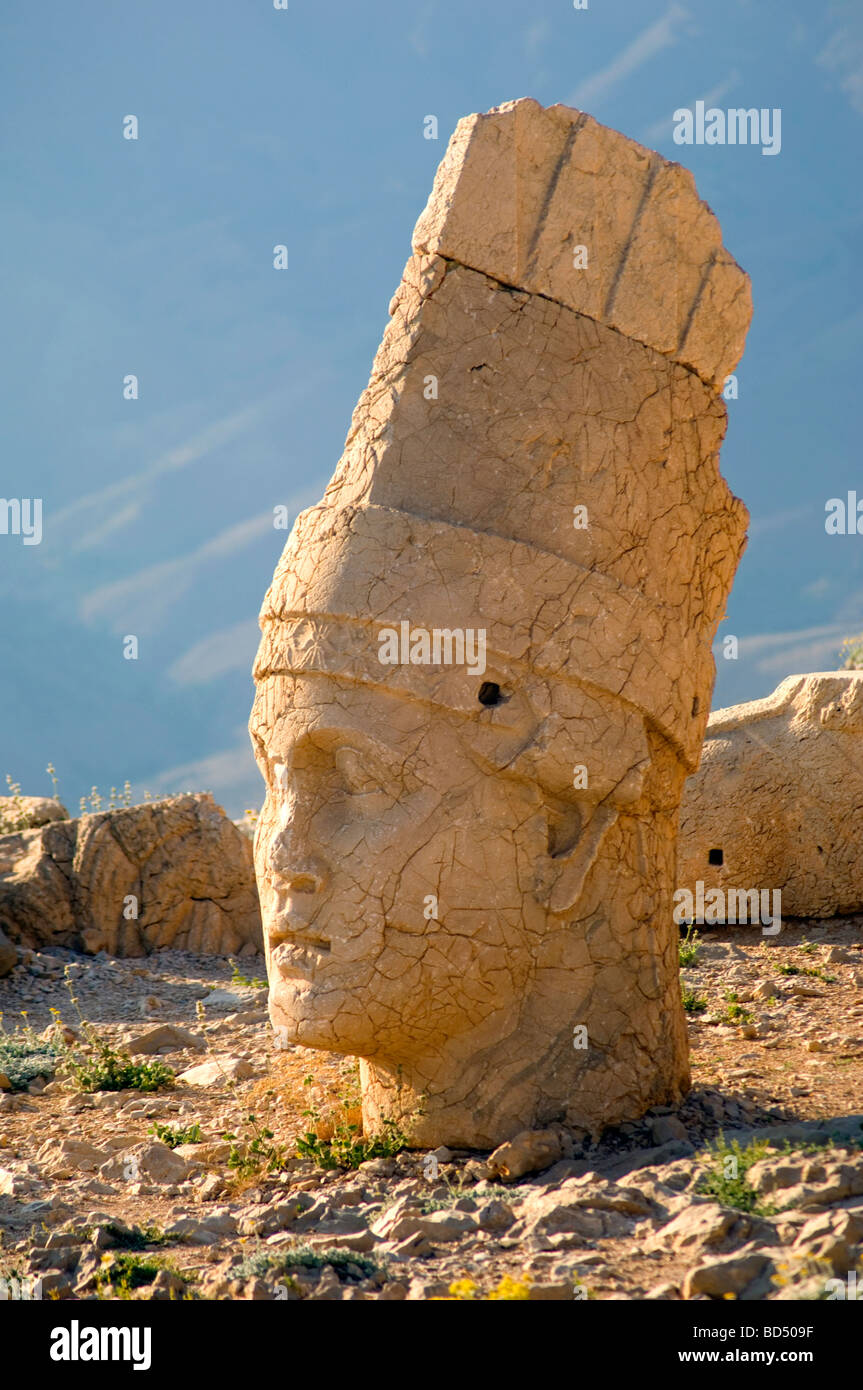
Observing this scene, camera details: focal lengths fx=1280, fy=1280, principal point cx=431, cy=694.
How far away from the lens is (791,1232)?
3.69 metres

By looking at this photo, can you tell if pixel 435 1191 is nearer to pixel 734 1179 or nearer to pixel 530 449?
pixel 734 1179

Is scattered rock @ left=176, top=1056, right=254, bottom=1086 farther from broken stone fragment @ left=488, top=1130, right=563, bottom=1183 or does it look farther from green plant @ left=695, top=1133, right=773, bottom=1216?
green plant @ left=695, top=1133, right=773, bottom=1216

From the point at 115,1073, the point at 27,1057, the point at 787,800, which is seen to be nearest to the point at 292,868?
the point at 115,1073

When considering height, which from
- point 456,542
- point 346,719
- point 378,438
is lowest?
point 346,719

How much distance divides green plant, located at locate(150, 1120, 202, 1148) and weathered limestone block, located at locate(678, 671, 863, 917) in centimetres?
507

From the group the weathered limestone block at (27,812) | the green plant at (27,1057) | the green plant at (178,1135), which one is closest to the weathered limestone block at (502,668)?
the green plant at (178,1135)

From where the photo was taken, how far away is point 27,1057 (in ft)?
24.7

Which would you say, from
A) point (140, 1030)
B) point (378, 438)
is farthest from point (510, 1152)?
point (140, 1030)

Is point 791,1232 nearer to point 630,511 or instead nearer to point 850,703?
point 630,511

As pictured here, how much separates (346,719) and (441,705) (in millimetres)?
359

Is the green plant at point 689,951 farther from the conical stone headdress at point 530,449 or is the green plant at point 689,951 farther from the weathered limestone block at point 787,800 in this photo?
the conical stone headdress at point 530,449

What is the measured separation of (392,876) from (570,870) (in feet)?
2.33

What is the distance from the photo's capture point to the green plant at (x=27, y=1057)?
7.15 metres
